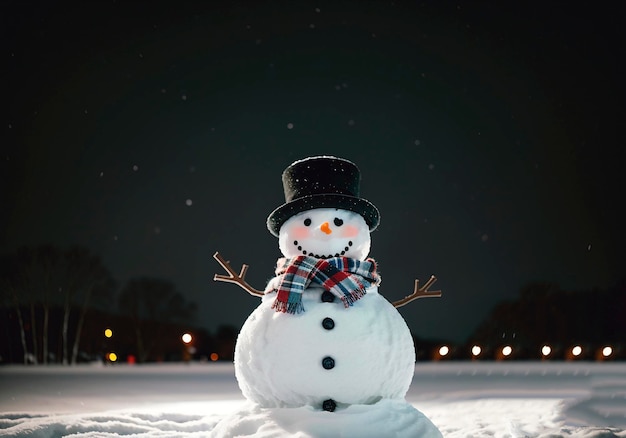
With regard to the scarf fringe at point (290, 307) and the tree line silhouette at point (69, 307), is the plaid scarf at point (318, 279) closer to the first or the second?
the scarf fringe at point (290, 307)

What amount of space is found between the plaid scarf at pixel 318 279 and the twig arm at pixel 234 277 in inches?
21.7

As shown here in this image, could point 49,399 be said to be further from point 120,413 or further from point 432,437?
point 432,437

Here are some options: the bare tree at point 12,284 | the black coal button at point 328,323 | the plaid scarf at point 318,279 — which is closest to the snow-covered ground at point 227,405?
the black coal button at point 328,323

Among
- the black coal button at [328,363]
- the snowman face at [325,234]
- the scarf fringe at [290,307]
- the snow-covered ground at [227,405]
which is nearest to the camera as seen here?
the black coal button at [328,363]

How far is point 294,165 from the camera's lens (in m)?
4.43

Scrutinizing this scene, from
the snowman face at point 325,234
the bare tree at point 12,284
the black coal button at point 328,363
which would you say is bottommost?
the black coal button at point 328,363

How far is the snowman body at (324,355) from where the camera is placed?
378cm

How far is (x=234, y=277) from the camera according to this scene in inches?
184

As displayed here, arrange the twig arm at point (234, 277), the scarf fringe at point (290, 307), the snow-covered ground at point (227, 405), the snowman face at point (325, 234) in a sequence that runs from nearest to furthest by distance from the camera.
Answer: the scarf fringe at point (290, 307)
the snowman face at point (325, 234)
the twig arm at point (234, 277)
the snow-covered ground at point (227, 405)

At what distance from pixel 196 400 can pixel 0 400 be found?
8.19 feet

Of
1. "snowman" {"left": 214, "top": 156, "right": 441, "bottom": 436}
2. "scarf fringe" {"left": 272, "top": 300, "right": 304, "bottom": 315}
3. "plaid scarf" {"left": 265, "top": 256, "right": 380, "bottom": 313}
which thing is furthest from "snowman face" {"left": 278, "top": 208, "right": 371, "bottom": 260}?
"scarf fringe" {"left": 272, "top": 300, "right": 304, "bottom": 315}

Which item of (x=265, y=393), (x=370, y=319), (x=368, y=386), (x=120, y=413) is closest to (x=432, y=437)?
(x=368, y=386)

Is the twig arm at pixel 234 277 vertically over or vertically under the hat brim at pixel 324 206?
under

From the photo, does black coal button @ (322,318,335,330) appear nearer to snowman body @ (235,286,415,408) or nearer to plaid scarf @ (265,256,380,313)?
snowman body @ (235,286,415,408)
